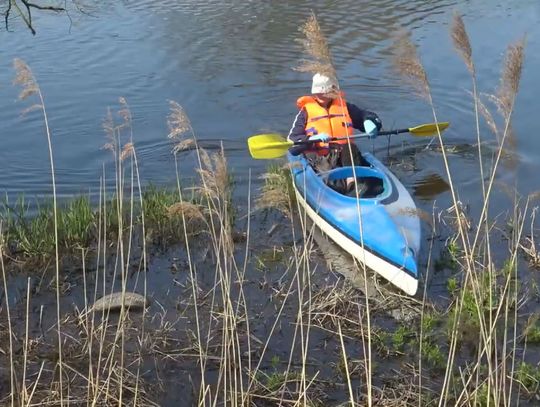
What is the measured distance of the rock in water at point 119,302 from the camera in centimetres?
584

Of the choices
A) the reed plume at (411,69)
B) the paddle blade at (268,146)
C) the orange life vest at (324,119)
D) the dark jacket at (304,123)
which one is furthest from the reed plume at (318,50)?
the orange life vest at (324,119)

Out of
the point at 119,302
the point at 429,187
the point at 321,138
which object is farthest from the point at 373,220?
the point at 429,187

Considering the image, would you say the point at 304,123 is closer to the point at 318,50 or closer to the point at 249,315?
the point at 249,315

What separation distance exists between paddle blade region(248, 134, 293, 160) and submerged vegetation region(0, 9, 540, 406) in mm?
695

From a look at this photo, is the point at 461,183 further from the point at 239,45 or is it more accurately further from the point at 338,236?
the point at 239,45

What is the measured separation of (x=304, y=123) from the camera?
854 cm

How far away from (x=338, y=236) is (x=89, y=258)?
2141 millimetres

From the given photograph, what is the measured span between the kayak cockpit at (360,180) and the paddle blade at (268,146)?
56 cm

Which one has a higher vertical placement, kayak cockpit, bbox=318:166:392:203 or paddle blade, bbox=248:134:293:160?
paddle blade, bbox=248:134:293:160

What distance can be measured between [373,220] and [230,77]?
7094 millimetres

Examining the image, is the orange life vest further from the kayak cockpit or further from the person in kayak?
the kayak cockpit

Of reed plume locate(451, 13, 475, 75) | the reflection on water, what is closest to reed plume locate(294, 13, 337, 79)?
reed plume locate(451, 13, 475, 75)

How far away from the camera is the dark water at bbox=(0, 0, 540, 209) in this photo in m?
9.88

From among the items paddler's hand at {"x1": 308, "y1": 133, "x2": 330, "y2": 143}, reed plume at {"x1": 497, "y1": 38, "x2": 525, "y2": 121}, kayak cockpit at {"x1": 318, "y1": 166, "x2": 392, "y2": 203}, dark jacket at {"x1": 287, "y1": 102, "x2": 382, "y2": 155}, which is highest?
reed plume at {"x1": 497, "y1": 38, "x2": 525, "y2": 121}
